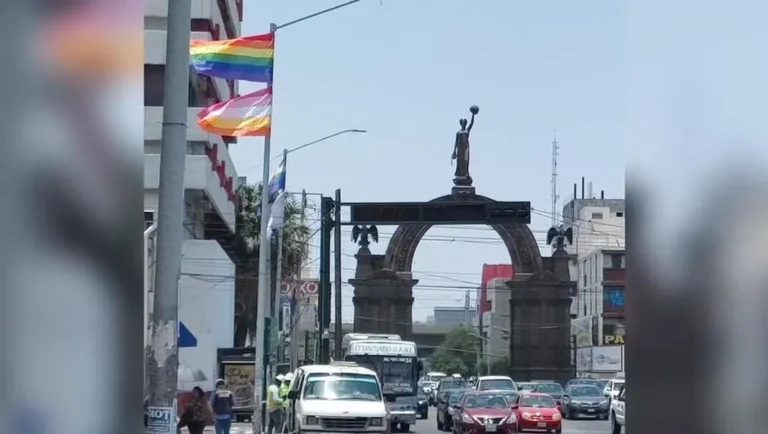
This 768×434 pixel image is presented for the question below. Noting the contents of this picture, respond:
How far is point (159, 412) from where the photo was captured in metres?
8.23

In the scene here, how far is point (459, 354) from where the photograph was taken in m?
136

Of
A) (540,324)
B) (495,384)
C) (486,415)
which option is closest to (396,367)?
(486,415)

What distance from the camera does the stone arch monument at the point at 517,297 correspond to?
61250mm

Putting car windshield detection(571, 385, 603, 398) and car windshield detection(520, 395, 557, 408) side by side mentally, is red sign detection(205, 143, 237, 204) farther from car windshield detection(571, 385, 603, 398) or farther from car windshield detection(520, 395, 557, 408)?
car windshield detection(571, 385, 603, 398)

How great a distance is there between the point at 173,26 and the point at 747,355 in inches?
231

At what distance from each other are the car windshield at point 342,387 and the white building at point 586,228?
235ft

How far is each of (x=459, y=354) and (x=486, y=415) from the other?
107m

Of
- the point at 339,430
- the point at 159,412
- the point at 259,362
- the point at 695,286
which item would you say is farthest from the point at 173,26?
the point at 259,362

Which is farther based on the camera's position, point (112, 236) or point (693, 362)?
point (693, 362)

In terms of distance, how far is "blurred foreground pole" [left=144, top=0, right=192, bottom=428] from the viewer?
8.27 meters

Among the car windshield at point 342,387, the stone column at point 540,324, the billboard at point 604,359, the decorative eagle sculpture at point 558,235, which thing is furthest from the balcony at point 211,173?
the billboard at point 604,359

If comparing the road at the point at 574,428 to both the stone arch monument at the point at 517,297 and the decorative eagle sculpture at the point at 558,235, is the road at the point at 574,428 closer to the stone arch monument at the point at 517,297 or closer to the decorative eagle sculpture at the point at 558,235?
the stone arch monument at the point at 517,297

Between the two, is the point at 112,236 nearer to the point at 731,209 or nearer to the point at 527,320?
the point at 731,209

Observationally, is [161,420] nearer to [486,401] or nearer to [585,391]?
[486,401]
